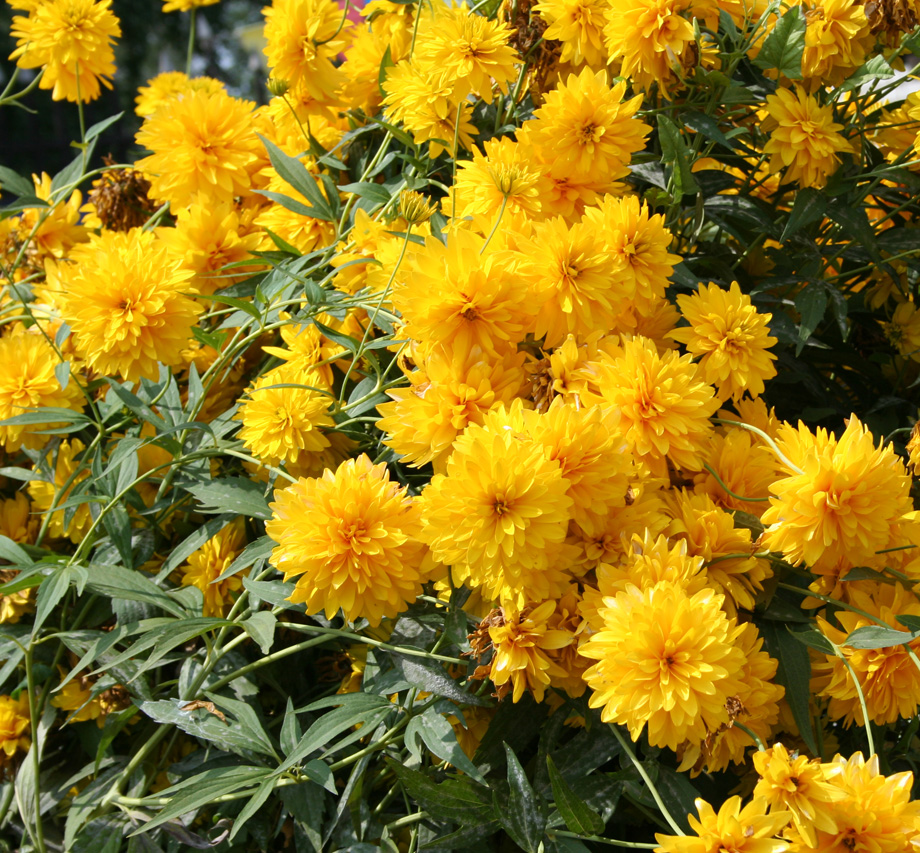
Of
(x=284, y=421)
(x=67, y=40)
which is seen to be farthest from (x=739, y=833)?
(x=67, y=40)

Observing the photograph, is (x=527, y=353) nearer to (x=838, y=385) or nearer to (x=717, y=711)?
(x=717, y=711)

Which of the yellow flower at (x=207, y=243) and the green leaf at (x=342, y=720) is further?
the yellow flower at (x=207, y=243)

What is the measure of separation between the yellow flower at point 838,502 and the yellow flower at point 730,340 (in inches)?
4.9

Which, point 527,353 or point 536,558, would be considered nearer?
point 536,558

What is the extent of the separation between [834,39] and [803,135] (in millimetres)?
109

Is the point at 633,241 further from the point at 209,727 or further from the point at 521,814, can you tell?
the point at 209,727

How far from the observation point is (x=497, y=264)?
2.48ft

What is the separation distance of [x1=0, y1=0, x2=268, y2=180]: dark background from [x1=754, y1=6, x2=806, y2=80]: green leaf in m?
7.63

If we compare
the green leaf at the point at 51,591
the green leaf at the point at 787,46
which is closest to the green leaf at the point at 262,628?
the green leaf at the point at 51,591

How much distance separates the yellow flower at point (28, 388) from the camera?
3.59 feet

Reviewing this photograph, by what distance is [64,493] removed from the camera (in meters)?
1.08

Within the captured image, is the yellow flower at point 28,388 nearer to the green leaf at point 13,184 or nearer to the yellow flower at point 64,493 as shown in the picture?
the yellow flower at point 64,493

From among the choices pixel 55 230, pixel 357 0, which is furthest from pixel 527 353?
pixel 357 0

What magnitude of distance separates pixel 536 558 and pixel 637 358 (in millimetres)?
199
